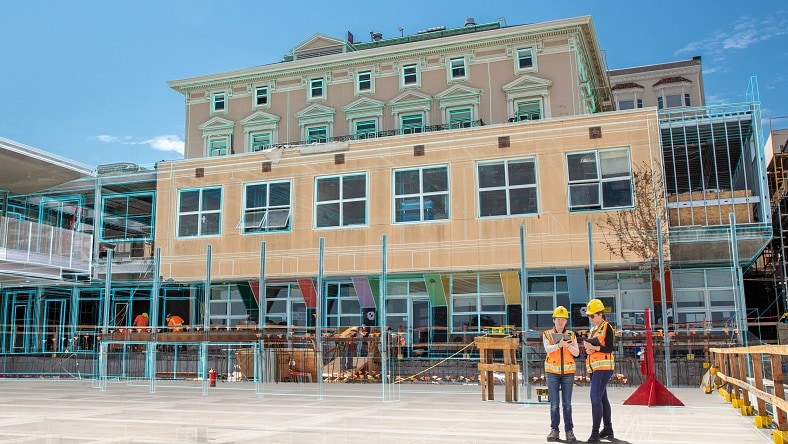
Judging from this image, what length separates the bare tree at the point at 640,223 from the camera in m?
23.0

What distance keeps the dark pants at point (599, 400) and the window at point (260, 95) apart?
35.0m

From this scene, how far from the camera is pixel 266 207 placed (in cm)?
2775

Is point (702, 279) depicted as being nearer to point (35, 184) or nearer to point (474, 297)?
point (474, 297)

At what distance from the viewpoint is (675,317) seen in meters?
24.5

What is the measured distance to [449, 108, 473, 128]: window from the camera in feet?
120

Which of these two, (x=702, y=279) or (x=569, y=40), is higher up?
(x=569, y=40)

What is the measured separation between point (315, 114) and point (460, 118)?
8.24m

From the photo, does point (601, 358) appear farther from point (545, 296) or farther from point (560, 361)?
point (545, 296)

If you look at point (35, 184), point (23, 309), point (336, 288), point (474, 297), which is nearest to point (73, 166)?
point (35, 184)

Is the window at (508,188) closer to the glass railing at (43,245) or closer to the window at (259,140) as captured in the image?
the glass railing at (43,245)

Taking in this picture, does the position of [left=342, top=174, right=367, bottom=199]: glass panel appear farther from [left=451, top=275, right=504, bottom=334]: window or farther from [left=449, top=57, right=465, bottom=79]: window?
[left=449, top=57, right=465, bottom=79]: window

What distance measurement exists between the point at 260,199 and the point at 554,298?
11574mm

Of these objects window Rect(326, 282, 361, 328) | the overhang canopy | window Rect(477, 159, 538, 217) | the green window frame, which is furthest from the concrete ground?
the green window frame

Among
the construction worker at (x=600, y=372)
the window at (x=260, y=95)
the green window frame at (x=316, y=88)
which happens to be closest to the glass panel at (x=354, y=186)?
the green window frame at (x=316, y=88)
